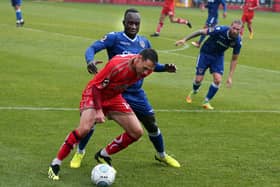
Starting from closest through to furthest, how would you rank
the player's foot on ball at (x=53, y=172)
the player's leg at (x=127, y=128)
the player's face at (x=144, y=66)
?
the player's face at (x=144, y=66)
the player's foot on ball at (x=53, y=172)
the player's leg at (x=127, y=128)

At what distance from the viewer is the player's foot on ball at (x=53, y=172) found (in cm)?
802

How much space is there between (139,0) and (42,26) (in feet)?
91.8

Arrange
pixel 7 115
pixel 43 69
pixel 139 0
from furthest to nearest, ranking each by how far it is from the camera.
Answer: pixel 139 0 < pixel 43 69 < pixel 7 115

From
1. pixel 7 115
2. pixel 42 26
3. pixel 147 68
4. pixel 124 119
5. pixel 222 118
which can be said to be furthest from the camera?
pixel 42 26

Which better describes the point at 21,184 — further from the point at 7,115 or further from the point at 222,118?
the point at 222,118

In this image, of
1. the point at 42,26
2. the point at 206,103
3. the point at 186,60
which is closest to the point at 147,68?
the point at 206,103

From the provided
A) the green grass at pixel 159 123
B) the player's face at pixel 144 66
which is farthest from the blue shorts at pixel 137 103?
the player's face at pixel 144 66

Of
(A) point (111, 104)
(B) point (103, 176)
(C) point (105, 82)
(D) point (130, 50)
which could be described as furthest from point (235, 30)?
(B) point (103, 176)

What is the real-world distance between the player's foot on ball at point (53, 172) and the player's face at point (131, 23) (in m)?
2.17

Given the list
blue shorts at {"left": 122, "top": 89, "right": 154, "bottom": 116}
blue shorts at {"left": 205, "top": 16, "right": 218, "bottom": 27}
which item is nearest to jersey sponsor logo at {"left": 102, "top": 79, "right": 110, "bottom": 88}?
blue shorts at {"left": 122, "top": 89, "right": 154, "bottom": 116}

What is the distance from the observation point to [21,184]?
7793mm

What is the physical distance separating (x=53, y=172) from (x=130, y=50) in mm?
2072

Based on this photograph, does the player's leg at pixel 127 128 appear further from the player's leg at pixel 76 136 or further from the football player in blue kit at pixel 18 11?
the football player in blue kit at pixel 18 11

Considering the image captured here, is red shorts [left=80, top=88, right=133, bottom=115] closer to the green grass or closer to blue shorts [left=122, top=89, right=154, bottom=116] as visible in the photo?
blue shorts [left=122, top=89, right=154, bottom=116]
